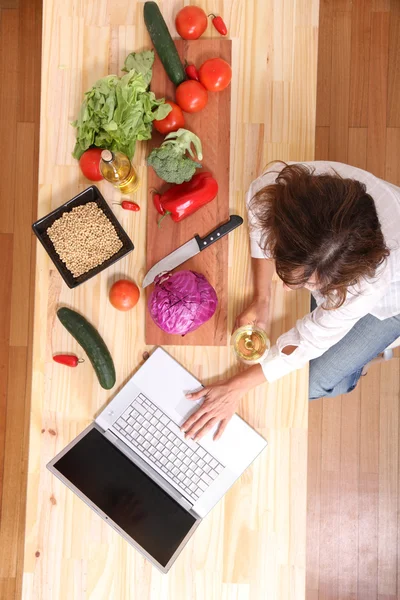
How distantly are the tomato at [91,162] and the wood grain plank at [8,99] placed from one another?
0.97 m

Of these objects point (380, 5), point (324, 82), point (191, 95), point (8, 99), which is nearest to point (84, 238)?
point (191, 95)

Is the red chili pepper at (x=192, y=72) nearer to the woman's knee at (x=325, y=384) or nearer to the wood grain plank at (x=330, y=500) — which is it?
the woman's knee at (x=325, y=384)

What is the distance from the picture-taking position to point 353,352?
1458 millimetres

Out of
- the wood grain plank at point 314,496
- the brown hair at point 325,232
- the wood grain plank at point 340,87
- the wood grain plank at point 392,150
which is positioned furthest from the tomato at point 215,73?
the wood grain plank at point 314,496

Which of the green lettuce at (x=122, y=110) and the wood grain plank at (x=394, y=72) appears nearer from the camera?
the green lettuce at (x=122, y=110)

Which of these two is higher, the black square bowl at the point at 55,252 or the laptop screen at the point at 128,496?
the black square bowl at the point at 55,252

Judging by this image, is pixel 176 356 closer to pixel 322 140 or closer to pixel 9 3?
pixel 322 140

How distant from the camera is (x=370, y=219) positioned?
3.19ft

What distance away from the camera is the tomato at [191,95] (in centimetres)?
121

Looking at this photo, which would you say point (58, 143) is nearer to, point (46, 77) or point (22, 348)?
point (46, 77)

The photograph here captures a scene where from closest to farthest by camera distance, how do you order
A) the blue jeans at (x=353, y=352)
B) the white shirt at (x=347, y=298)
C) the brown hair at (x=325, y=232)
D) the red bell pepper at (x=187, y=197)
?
the brown hair at (x=325, y=232) < the white shirt at (x=347, y=298) < the red bell pepper at (x=187, y=197) < the blue jeans at (x=353, y=352)

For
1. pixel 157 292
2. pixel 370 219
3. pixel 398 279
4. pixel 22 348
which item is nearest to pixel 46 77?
pixel 157 292

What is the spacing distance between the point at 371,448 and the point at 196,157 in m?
1.36

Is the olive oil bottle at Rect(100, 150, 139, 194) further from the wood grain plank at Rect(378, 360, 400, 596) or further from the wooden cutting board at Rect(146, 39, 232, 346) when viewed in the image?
the wood grain plank at Rect(378, 360, 400, 596)
